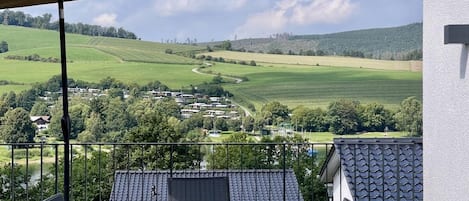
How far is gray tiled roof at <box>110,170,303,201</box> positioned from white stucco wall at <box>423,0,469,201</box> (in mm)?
4159

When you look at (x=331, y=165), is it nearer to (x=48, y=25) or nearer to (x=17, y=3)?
(x=17, y=3)

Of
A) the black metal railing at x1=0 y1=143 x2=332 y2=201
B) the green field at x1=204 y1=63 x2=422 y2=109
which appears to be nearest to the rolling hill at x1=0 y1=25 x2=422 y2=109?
the green field at x1=204 y1=63 x2=422 y2=109

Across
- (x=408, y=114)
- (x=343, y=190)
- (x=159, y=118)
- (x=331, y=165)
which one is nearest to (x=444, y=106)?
(x=343, y=190)

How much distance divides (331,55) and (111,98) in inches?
208

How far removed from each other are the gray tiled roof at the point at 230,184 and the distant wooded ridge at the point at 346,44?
7.46m

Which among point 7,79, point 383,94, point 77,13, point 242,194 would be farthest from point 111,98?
point 242,194

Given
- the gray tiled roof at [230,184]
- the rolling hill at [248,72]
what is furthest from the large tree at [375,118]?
the gray tiled roof at [230,184]

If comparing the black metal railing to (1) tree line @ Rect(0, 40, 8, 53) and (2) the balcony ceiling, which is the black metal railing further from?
(1) tree line @ Rect(0, 40, 8, 53)

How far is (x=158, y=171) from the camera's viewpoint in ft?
22.1

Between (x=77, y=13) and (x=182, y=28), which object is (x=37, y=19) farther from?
(x=182, y=28)

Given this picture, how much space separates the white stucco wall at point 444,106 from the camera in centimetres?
173

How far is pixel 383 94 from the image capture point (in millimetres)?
14203

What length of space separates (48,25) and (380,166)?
10.2 metres

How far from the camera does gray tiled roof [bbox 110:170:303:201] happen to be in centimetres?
634
